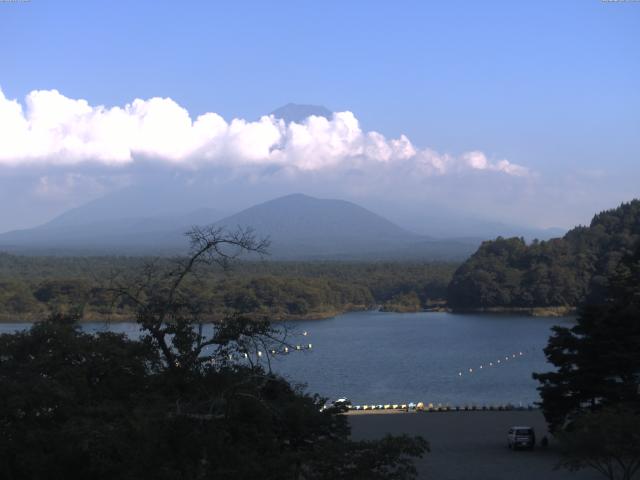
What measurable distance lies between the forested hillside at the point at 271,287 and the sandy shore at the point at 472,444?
15.4 m

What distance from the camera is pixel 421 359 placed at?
1232 inches

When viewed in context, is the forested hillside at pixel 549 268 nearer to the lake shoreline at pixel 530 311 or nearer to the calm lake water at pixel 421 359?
the lake shoreline at pixel 530 311

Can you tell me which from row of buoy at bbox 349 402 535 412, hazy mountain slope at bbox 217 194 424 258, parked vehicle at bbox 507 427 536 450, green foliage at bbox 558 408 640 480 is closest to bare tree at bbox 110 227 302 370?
green foliage at bbox 558 408 640 480

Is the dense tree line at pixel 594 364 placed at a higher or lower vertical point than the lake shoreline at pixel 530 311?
higher

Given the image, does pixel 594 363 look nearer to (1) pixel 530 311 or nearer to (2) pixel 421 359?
(2) pixel 421 359

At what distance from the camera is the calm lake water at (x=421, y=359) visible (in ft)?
76.1

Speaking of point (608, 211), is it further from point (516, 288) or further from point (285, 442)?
point (285, 442)

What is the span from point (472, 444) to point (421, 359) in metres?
17.5

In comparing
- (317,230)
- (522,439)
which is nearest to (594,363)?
(522,439)

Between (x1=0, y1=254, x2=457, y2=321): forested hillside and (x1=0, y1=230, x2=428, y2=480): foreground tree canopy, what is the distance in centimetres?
2468

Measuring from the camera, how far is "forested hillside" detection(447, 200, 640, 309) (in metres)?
53.6

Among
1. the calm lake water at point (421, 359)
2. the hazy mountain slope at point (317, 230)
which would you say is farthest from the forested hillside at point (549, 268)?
the hazy mountain slope at point (317, 230)

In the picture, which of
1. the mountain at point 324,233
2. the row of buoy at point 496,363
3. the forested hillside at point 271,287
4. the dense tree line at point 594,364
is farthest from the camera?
the mountain at point 324,233


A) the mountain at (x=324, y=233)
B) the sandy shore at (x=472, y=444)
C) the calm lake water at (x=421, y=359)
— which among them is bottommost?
the calm lake water at (x=421, y=359)
